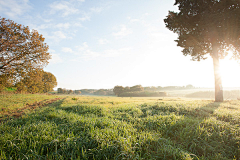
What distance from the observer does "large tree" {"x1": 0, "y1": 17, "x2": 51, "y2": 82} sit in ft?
46.8

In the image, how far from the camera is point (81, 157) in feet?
8.47

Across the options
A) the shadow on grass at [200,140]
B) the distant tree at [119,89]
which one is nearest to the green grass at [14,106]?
the shadow on grass at [200,140]

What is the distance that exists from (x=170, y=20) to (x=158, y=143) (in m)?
15.2

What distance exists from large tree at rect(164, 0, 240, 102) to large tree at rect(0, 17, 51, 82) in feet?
61.9

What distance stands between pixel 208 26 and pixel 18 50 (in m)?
23.3

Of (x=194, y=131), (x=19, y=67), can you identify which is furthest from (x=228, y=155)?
(x=19, y=67)

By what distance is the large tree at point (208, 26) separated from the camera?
10.7 m

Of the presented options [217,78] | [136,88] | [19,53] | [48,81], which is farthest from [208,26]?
[136,88]

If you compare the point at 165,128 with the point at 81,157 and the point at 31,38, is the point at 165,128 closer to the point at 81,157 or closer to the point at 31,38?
the point at 81,157

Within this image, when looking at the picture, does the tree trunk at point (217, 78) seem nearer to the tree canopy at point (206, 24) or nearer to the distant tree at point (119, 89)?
the tree canopy at point (206, 24)

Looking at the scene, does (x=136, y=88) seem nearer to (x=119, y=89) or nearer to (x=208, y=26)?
(x=119, y=89)

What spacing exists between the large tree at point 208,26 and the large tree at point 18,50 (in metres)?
18.9

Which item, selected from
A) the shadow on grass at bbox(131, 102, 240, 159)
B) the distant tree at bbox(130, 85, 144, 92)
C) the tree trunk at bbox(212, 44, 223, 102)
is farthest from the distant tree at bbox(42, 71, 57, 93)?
the tree trunk at bbox(212, 44, 223, 102)

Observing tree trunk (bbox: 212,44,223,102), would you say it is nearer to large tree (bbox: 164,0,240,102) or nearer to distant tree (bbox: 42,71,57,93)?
large tree (bbox: 164,0,240,102)
